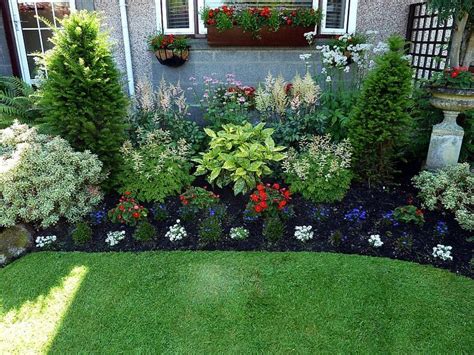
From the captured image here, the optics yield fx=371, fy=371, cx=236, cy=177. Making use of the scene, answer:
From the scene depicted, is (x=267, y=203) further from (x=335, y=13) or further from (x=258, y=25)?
(x=335, y=13)

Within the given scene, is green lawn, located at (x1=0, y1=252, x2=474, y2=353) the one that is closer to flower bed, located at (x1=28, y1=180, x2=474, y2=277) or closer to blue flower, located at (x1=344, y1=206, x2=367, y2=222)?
flower bed, located at (x1=28, y1=180, x2=474, y2=277)

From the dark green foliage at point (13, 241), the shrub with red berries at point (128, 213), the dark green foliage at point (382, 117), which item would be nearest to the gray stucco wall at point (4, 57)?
the dark green foliage at point (13, 241)

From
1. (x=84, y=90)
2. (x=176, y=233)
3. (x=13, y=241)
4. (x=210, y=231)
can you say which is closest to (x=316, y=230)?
(x=210, y=231)

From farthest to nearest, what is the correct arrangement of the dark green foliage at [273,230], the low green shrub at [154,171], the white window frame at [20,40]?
the white window frame at [20,40], the low green shrub at [154,171], the dark green foliage at [273,230]

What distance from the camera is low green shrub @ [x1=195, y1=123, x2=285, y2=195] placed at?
365 cm

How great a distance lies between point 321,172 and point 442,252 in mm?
1268

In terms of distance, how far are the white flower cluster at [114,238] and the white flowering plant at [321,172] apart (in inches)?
66.3

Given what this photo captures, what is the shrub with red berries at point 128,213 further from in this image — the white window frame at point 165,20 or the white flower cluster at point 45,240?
the white window frame at point 165,20

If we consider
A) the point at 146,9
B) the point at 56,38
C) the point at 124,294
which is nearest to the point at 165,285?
the point at 124,294

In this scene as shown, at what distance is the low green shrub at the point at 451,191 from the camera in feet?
10.7

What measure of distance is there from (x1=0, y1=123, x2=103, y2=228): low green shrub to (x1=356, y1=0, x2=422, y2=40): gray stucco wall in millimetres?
4140

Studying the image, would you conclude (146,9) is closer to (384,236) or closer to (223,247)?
(223,247)

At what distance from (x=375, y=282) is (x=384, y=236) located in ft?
1.89

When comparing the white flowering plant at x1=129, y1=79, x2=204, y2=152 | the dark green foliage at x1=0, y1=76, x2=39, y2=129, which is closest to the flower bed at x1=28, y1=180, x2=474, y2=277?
the white flowering plant at x1=129, y1=79, x2=204, y2=152
